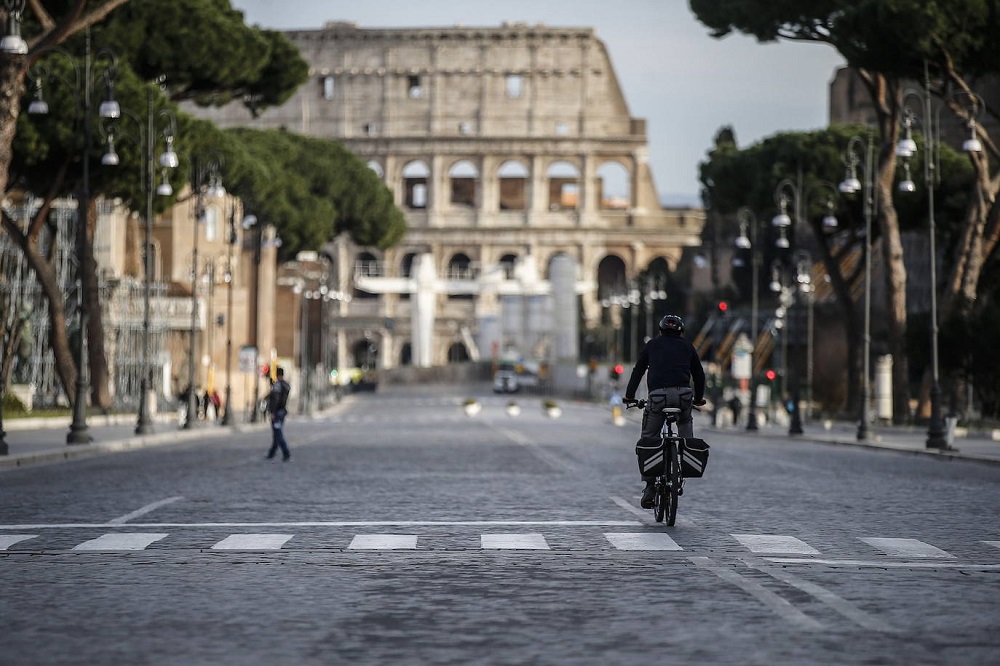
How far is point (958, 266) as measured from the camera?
144 ft

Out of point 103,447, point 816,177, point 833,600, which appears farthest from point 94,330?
point 833,600

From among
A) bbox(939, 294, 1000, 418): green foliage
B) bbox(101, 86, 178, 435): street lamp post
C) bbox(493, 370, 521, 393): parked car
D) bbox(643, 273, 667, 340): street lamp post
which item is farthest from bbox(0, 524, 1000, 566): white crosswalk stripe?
bbox(493, 370, 521, 393): parked car

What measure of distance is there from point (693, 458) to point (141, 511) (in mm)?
5096

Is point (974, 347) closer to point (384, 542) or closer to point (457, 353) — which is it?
point (384, 542)

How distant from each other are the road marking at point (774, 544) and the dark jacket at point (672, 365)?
54.3 inches

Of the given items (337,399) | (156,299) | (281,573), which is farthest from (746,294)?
(281,573)

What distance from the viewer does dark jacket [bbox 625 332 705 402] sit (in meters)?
14.9

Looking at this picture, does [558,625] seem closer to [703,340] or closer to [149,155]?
[149,155]

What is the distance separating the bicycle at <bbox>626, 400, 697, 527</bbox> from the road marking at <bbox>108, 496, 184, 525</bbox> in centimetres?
426

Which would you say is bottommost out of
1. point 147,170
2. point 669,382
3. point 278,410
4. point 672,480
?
point 672,480

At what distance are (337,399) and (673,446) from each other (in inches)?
3328

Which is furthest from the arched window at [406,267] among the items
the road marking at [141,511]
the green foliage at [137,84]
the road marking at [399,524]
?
the road marking at [399,524]

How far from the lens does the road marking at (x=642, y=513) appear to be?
15.4 m

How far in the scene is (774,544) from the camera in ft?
43.7
